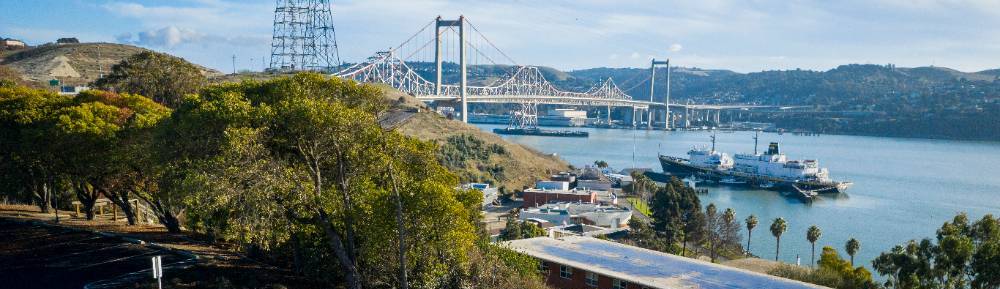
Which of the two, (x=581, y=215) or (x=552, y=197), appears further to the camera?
(x=552, y=197)

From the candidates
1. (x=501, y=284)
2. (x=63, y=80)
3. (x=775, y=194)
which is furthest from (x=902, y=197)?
(x=63, y=80)

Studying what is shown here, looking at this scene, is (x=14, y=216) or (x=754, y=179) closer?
(x=14, y=216)

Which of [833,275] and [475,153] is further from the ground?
[475,153]

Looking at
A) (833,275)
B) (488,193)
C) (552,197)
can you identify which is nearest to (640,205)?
(552,197)

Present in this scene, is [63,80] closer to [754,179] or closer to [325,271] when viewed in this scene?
[325,271]

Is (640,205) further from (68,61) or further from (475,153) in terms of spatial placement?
(68,61)

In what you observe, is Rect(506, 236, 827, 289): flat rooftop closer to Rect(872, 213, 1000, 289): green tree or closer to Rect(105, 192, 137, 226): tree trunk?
Rect(872, 213, 1000, 289): green tree
